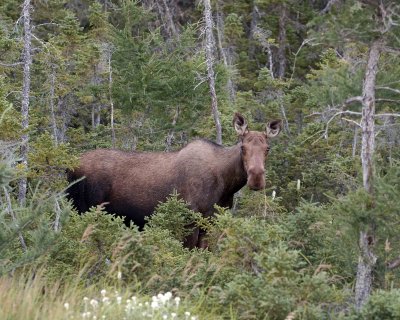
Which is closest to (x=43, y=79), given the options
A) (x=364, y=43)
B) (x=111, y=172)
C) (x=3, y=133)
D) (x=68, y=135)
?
(x=68, y=135)

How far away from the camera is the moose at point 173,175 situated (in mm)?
14711

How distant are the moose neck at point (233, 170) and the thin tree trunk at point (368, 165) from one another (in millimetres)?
5794

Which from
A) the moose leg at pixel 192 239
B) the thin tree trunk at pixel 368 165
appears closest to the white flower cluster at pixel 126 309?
the thin tree trunk at pixel 368 165

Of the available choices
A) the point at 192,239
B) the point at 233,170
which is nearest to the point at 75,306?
the point at 192,239

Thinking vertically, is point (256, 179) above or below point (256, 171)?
below

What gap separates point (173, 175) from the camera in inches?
625

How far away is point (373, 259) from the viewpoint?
9.46 m

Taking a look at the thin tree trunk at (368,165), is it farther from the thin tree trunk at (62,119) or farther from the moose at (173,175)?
the thin tree trunk at (62,119)

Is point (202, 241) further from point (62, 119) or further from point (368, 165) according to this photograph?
point (62, 119)

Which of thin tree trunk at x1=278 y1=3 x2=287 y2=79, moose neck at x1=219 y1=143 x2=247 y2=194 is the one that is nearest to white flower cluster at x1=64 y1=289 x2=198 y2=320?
moose neck at x1=219 y1=143 x2=247 y2=194

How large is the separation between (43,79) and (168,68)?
17.6ft

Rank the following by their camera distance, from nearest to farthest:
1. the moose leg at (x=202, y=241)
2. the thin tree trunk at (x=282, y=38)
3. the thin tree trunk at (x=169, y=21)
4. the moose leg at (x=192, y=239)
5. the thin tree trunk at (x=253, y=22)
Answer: the moose leg at (x=192, y=239), the moose leg at (x=202, y=241), the thin tree trunk at (x=169, y=21), the thin tree trunk at (x=282, y=38), the thin tree trunk at (x=253, y=22)

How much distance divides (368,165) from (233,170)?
19.8 ft

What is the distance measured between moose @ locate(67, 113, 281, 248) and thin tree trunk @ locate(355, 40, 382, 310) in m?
4.76
